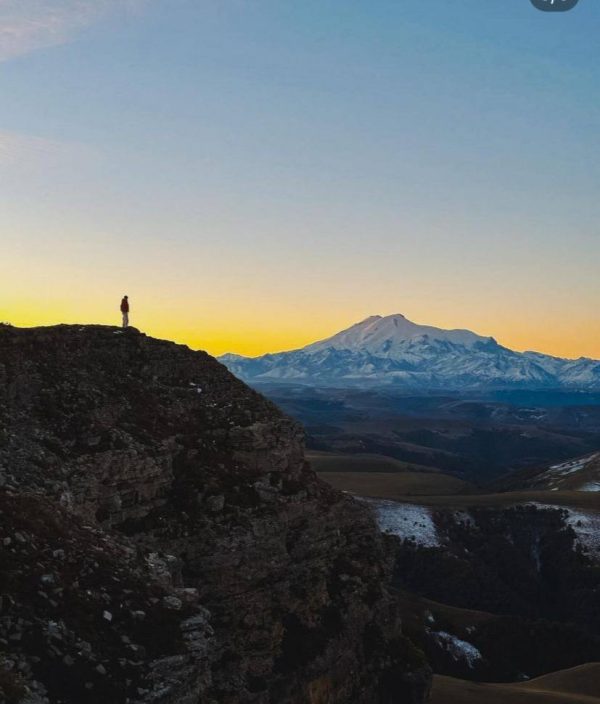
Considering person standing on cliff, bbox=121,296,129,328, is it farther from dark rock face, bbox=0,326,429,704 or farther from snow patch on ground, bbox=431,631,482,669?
snow patch on ground, bbox=431,631,482,669

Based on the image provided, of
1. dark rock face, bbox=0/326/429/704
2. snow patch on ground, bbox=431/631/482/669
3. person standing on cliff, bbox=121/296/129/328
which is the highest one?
person standing on cliff, bbox=121/296/129/328

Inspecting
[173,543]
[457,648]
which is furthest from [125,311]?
[457,648]

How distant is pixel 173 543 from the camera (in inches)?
1395

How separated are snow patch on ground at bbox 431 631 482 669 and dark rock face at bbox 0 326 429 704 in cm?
7666

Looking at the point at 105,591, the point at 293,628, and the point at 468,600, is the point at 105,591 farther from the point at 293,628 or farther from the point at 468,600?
the point at 468,600

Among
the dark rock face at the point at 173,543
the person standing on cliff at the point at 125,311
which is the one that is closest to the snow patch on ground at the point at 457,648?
the dark rock face at the point at 173,543

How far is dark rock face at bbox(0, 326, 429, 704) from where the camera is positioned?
21.3m

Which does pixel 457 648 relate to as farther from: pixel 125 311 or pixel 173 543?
pixel 173 543

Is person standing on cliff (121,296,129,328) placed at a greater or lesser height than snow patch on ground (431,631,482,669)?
greater

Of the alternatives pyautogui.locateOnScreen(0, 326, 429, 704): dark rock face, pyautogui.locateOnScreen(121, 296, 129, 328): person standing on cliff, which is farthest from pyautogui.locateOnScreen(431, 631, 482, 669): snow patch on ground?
pyautogui.locateOnScreen(121, 296, 129, 328): person standing on cliff

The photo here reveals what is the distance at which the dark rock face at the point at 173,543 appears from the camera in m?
21.3

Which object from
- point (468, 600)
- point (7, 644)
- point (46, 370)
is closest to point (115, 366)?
point (46, 370)

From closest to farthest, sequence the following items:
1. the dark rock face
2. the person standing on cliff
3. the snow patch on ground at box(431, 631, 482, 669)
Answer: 1. the dark rock face
2. the person standing on cliff
3. the snow patch on ground at box(431, 631, 482, 669)

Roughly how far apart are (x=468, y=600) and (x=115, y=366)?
154 meters
